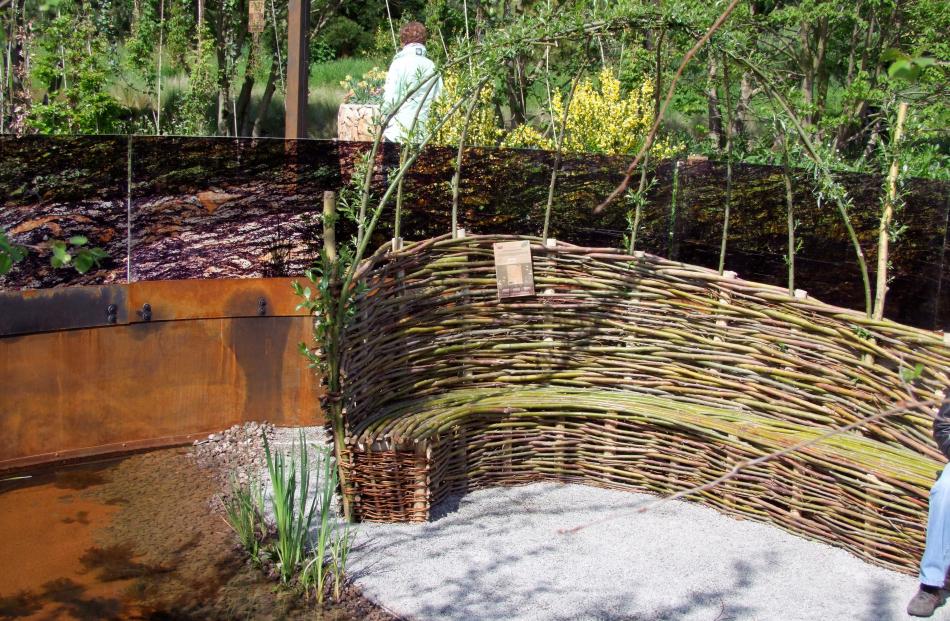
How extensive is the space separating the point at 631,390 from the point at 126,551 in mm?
2556

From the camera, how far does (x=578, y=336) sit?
201 inches

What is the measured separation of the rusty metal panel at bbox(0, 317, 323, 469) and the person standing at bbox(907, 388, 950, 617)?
132 inches

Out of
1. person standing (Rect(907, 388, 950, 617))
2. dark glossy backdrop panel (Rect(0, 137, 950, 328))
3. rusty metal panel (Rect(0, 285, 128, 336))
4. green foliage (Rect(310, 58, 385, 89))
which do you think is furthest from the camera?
green foliage (Rect(310, 58, 385, 89))

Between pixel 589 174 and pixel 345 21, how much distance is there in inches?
639

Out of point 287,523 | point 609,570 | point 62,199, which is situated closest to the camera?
point 287,523

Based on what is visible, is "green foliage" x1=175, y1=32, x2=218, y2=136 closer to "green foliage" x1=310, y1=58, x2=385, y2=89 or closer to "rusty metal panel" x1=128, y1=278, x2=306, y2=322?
→ "rusty metal panel" x1=128, y1=278, x2=306, y2=322

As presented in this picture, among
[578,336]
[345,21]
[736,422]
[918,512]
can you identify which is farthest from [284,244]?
[345,21]

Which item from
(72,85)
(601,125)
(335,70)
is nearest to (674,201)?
(601,125)

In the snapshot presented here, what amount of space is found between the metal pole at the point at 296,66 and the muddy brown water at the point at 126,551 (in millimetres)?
2404

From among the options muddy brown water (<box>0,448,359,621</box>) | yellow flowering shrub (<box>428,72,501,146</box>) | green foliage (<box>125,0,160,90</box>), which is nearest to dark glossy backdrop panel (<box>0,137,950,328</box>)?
yellow flowering shrub (<box>428,72,501,146</box>)

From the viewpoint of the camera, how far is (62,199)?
502cm

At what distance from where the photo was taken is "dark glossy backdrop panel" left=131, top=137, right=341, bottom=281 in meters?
5.28

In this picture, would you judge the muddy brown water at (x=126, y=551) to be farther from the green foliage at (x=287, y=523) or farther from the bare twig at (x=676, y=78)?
the bare twig at (x=676, y=78)

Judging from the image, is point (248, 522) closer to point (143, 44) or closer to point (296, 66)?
point (296, 66)
